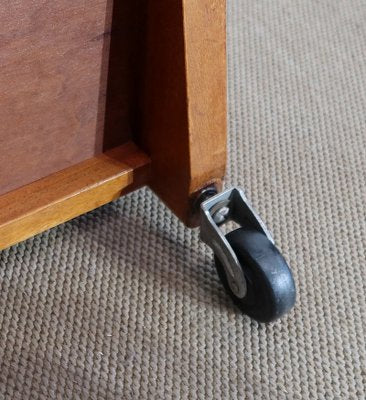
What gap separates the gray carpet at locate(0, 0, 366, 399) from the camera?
0.77 meters

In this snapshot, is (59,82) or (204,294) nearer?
(59,82)

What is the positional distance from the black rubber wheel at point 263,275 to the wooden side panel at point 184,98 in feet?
0.28

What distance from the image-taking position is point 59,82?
0.73 metres

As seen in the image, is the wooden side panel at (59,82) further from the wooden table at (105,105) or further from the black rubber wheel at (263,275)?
the black rubber wheel at (263,275)

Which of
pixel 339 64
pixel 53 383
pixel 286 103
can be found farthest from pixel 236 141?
pixel 53 383

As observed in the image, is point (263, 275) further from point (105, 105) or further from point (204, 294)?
point (105, 105)

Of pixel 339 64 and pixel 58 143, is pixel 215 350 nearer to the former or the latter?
pixel 58 143

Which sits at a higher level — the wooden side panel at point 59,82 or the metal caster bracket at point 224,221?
the wooden side panel at point 59,82

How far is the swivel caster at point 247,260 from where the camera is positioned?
760 mm

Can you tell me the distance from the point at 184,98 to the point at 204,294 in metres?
0.25

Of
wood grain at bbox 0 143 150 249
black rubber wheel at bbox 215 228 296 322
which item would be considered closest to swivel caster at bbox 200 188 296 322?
black rubber wheel at bbox 215 228 296 322

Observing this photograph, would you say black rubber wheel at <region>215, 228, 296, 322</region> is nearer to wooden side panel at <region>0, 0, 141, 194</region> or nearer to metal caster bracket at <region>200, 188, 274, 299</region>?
metal caster bracket at <region>200, 188, 274, 299</region>

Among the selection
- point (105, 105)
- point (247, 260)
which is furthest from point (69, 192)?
point (247, 260)

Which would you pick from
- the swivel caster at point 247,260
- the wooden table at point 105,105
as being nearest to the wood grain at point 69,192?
the wooden table at point 105,105
